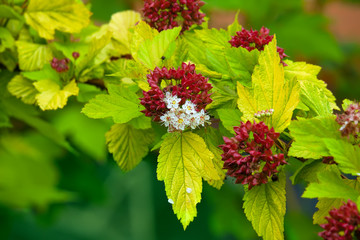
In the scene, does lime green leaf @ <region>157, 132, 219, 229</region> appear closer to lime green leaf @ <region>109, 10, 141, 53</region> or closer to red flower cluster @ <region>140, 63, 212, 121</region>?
red flower cluster @ <region>140, 63, 212, 121</region>

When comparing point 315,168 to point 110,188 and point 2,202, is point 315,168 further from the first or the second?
point 110,188

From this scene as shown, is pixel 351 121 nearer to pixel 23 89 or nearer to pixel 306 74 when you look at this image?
pixel 306 74

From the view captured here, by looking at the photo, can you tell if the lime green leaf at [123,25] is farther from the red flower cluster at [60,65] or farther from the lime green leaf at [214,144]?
the lime green leaf at [214,144]

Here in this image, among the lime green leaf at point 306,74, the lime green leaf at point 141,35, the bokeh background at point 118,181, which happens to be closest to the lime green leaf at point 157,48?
the lime green leaf at point 141,35

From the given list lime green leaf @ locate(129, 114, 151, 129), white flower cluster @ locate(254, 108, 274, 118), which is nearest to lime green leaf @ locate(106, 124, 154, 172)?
lime green leaf @ locate(129, 114, 151, 129)

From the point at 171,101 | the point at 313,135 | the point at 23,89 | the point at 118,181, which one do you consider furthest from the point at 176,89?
the point at 118,181
